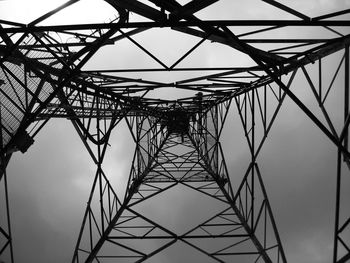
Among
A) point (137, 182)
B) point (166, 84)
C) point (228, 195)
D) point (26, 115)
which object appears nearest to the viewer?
point (26, 115)

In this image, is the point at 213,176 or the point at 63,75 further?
the point at 213,176

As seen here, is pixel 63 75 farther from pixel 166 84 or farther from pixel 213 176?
pixel 213 176

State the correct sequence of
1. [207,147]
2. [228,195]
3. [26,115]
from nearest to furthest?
[26,115] → [228,195] → [207,147]

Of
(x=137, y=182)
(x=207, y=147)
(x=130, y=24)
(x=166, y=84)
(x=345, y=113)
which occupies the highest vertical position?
(x=207, y=147)

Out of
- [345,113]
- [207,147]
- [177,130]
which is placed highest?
[177,130]

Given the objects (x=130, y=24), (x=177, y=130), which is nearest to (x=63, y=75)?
(x=130, y=24)

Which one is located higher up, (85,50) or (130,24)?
(85,50)

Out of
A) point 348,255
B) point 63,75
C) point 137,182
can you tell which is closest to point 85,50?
point 63,75

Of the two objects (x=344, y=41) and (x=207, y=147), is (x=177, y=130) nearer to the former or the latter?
(x=207, y=147)

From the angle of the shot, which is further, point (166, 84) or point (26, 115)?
point (166, 84)
